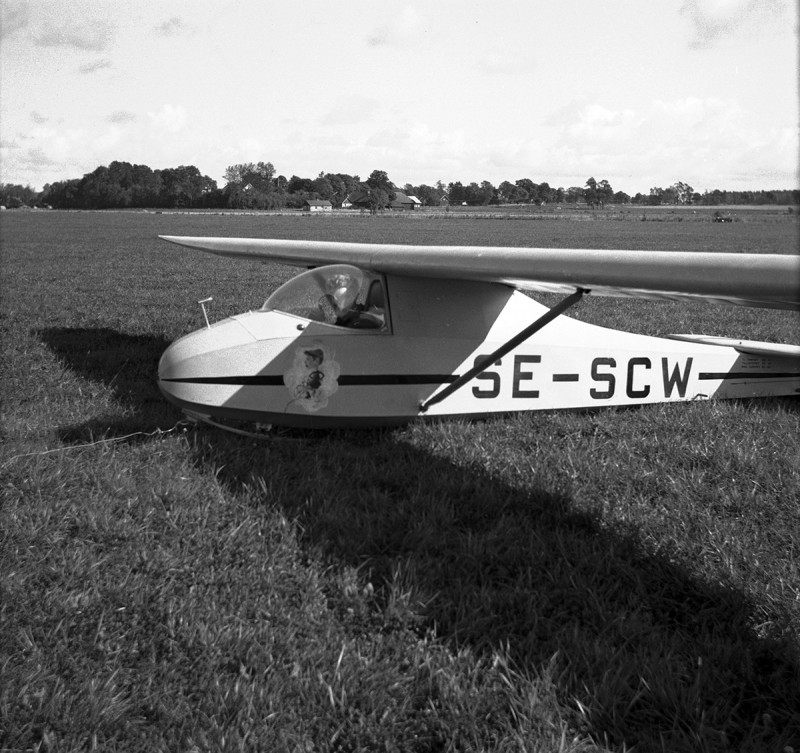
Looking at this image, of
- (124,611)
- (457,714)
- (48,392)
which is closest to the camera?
(457,714)

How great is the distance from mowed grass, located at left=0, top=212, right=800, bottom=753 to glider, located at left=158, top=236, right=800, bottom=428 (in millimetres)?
304

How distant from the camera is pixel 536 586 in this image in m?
3.93

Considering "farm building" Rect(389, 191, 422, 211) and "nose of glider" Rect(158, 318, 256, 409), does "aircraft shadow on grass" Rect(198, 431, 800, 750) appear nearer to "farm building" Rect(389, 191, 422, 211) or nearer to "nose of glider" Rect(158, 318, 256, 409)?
"nose of glider" Rect(158, 318, 256, 409)

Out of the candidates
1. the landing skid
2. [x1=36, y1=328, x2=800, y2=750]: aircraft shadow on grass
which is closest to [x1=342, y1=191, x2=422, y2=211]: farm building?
the landing skid

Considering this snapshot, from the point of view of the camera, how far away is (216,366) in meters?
5.70

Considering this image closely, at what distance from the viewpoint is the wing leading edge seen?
3.48 m

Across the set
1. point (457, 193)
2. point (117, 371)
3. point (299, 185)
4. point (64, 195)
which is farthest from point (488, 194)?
point (117, 371)

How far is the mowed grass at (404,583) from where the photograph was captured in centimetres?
293

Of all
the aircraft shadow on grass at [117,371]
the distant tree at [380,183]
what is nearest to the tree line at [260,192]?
the distant tree at [380,183]

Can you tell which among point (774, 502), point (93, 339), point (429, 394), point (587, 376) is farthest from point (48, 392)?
point (774, 502)

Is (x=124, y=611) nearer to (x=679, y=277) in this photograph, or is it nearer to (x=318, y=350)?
(x=318, y=350)

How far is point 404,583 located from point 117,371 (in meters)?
5.64

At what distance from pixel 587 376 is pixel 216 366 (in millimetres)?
3396

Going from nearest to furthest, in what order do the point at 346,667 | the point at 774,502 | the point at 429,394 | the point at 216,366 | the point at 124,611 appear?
the point at 346,667 < the point at 124,611 < the point at 774,502 < the point at 216,366 < the point at 429,394
